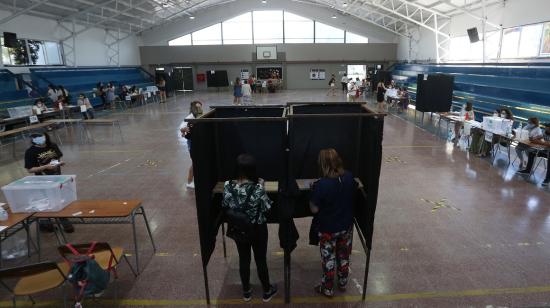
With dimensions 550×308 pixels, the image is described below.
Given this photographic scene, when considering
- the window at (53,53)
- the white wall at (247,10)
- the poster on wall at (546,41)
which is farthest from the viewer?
the white wall at (247,10)

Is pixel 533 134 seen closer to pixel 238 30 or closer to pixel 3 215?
pixel 3 215

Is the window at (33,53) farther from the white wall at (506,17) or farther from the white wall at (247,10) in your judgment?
the white wall at (506,17)

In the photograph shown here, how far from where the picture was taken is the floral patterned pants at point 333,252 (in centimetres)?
351

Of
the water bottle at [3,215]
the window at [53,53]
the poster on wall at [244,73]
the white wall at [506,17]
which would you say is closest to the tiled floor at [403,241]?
the water bottle at [3,215]

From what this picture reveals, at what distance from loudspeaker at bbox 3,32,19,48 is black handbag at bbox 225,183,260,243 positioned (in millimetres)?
17342

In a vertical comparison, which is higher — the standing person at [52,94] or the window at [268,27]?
the window at [268,27]

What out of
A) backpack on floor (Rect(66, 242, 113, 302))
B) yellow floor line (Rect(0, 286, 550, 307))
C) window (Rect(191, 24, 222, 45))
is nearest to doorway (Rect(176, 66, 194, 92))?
window (Rect(191, 24, 222, 45))

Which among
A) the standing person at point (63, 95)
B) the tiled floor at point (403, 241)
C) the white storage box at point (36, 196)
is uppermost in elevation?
the standing person at point (63, 95)

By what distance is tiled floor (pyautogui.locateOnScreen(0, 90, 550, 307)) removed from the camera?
12.4 feet

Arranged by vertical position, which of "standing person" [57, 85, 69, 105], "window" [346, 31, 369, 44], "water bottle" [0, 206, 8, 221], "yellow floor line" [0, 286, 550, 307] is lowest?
"yellow floor line" [0, 286, 550, 307]

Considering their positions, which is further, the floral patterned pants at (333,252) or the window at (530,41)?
the window at (530,41)

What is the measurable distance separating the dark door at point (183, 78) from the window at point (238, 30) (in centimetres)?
454

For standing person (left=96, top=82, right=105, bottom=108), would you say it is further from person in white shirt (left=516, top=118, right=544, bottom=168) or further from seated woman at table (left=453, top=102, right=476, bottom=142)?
person in white shirt (left=516, top=118, right=544, bottom=168)

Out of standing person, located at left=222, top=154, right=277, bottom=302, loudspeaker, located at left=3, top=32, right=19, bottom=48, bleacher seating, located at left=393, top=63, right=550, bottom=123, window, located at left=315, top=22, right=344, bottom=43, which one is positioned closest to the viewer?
standing person, located at left=222, top=154, right=277, bottom=302
